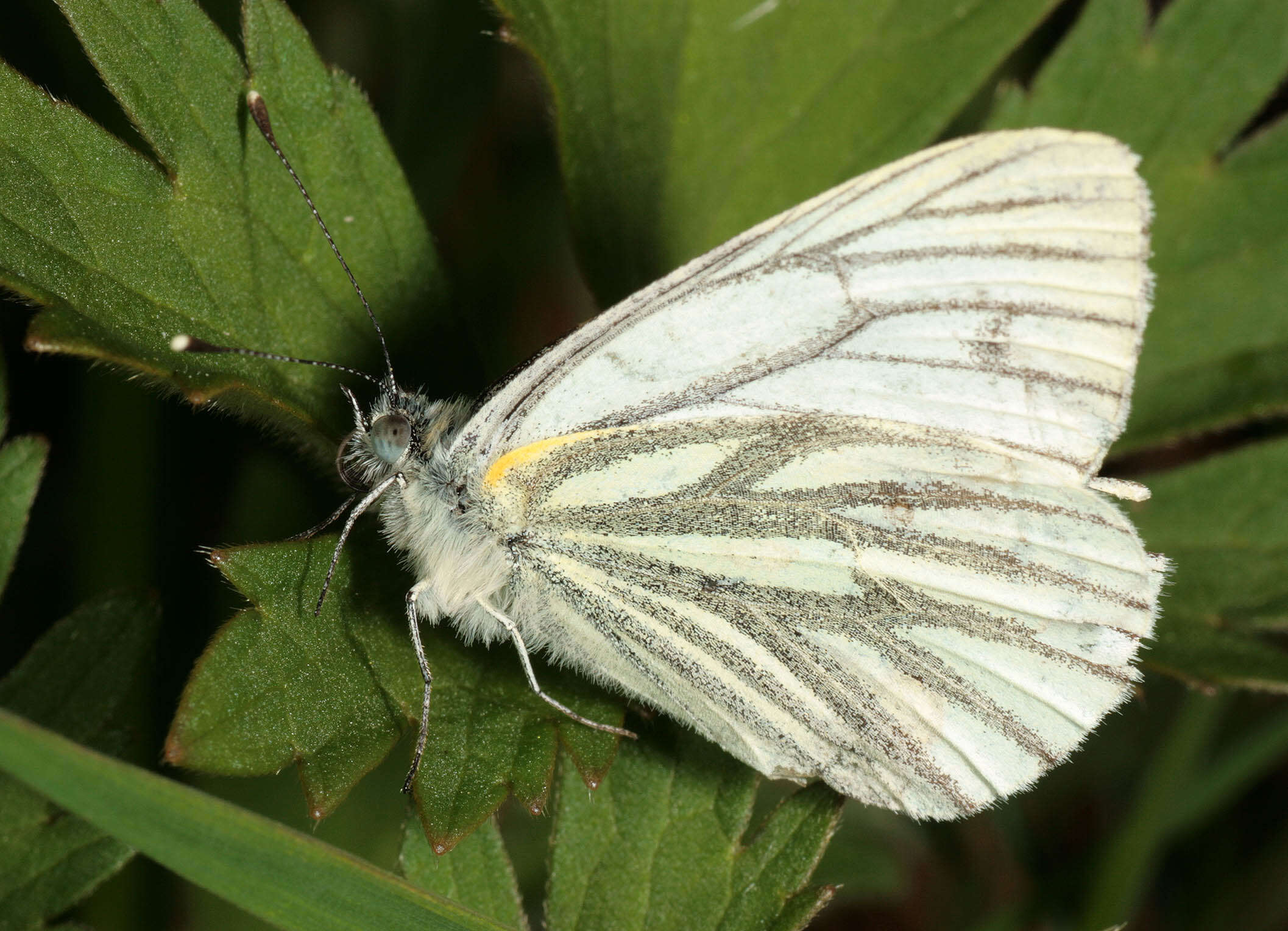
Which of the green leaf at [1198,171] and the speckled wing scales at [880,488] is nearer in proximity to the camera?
the speckled wing scales at [880,488]

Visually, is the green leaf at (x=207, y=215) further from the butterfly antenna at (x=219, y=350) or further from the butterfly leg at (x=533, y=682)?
the butterfly leg at (x=533, y=682)

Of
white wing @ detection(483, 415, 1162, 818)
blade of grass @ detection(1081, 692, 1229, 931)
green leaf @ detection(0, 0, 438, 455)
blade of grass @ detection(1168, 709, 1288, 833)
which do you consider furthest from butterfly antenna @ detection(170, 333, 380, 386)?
blade of grass @ detection(1168, 709, 1288, 833)

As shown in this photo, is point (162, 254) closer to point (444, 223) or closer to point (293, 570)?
point (293, 570)

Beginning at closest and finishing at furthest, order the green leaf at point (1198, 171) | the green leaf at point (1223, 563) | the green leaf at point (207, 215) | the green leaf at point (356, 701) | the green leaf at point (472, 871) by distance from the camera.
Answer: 1. the green leaf at point (356, 701)
2. the green leaf at point (207, 215)
3. the green leaf at point (472, 871)
4. the green leaf at point (1223, 563)
5. the green leaf at point (1198, 171)

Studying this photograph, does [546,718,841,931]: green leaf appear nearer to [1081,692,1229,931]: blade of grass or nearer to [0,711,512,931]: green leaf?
[0,711,512,931]: green leaf

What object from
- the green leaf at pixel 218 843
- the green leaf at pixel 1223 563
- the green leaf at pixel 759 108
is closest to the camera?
the green leaf at pixel 218 843

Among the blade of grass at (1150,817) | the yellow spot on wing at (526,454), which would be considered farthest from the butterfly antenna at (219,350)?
the blade of grass at (1150,817)

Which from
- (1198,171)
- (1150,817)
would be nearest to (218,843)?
(1150,817)

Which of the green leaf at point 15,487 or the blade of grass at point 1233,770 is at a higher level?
the green leaf at point 15,487

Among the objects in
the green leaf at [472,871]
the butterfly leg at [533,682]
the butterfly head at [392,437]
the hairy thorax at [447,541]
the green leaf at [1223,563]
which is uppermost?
the butterfly head at [392,437]
